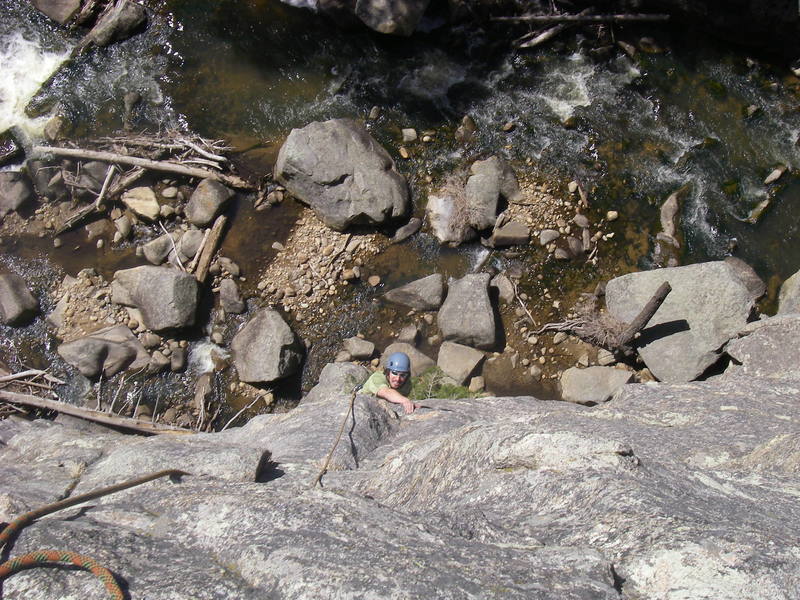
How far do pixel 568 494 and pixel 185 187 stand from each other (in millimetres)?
10281

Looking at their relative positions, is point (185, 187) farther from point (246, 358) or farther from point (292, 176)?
point (246, 358)

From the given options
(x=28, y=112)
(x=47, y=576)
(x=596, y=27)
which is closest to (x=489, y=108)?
(x=596, y=27)

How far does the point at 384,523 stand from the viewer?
14.5 feet

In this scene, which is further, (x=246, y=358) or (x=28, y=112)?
(x=28, y=112)

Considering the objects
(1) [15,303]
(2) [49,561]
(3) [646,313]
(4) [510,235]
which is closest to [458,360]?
(4) [510,235]

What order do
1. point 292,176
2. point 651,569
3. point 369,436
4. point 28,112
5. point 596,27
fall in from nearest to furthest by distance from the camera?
point 651,569 → point 369,436 → point 292,176 → point 28,112 → point 596,27

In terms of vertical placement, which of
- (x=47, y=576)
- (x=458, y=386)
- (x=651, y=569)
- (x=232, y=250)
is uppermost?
(x=47, y=576)

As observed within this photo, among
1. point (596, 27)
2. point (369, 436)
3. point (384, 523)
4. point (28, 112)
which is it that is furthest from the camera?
point (596, 27)

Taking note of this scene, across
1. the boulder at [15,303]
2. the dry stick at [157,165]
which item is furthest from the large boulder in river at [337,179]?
the boulder at [15,303]

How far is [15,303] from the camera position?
36.7ft

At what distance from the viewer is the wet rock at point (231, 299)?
11.4 m

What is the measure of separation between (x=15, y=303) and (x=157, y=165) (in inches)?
148

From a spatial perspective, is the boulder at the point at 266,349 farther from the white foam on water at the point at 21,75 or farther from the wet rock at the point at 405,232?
the white foam on water at the point at 21,75

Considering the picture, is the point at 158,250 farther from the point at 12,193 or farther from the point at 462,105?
the point at 462,105
